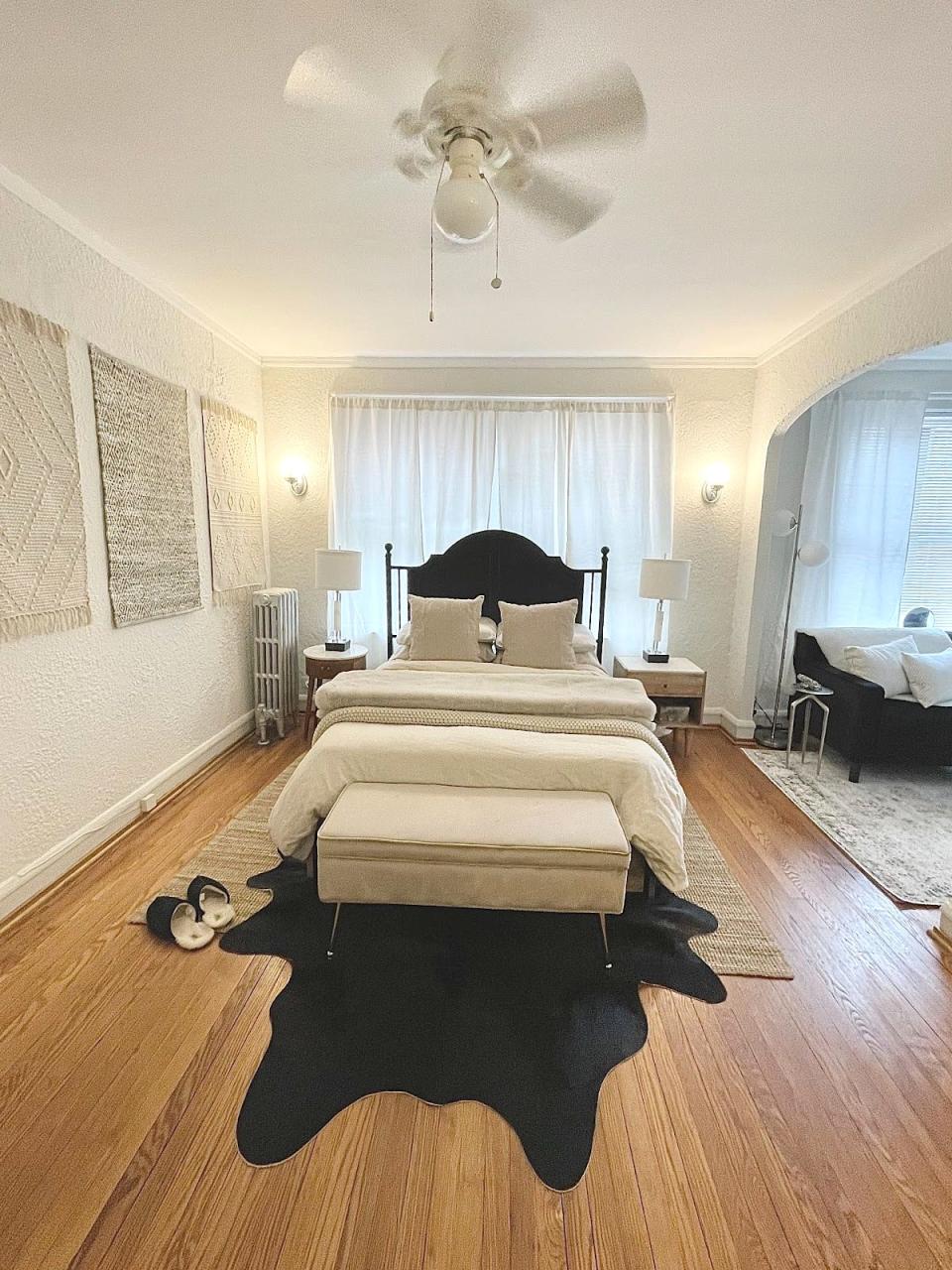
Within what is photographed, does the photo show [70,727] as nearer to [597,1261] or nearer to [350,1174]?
[350,1174]

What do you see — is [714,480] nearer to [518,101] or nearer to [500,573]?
[500,573]

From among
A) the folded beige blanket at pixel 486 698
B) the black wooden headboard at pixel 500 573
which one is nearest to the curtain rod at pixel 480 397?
the black wooden headboard at pixel 500 573

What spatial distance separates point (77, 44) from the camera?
141 cm

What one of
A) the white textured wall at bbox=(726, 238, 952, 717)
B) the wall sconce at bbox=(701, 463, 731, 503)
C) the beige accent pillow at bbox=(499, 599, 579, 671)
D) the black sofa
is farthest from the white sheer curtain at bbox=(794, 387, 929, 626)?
the beige accent pillow at bbox=(499, 599, 579, 671)

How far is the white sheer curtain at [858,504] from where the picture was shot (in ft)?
13.0

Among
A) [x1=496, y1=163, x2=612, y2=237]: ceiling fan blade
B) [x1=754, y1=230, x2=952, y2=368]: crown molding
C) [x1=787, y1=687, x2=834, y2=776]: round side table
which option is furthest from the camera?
[x1=787, y1=687, x2=834, y2=776]: round side table

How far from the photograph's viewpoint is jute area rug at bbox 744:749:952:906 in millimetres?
2430

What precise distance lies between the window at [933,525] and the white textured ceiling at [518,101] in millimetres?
1784

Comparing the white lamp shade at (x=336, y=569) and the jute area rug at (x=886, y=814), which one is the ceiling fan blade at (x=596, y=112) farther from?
the jute area rug at (x=886, y=814)

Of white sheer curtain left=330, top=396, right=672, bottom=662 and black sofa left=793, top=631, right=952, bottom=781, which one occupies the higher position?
white sheer curtain left=330, top=396, right=672, bottom=662

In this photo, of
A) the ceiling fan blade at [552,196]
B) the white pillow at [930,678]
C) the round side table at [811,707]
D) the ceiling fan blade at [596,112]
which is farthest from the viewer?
the round side table at [811,707]

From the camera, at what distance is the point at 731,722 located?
13.4 ft

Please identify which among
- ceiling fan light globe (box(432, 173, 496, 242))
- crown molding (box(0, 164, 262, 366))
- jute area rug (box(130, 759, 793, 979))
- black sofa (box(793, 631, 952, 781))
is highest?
crown molding (box(0, 164, 262, 366))

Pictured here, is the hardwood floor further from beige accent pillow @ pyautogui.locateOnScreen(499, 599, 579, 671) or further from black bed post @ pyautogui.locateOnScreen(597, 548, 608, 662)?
black bed post @ pyautogui.locateOnScreen(597, 548, 608, 662)
